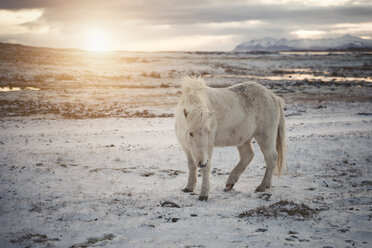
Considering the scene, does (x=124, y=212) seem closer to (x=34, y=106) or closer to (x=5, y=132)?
(x=5, y=132)

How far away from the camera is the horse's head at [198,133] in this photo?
5.61 m

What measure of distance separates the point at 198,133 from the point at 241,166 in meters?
2.17

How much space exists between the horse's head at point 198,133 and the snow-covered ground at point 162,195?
1056 mm

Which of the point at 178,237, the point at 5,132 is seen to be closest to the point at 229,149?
the point at 178,237

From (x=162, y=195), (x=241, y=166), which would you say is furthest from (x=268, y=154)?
(x=162, y=195)

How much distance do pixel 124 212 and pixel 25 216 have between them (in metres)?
1.78

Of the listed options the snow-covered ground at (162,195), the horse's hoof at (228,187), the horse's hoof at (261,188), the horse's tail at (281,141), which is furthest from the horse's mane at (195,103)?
the horse's hoof at (261,188)

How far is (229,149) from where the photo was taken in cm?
1102

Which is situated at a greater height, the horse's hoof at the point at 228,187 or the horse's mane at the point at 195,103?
the horse's mane at the point at 195,103

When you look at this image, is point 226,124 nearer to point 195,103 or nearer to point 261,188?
point 195,103

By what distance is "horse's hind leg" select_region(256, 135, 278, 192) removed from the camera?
22.9ft

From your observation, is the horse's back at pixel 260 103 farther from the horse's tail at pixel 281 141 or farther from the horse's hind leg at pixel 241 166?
the horse's hind leg at pixel 241 166

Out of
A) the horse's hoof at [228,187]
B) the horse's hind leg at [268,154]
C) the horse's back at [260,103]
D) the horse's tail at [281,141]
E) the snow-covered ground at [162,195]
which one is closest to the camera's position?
the snow-covered ground at [162,195]

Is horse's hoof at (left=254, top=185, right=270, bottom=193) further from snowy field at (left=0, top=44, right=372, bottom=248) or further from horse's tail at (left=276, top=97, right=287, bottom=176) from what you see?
horse's tail at (left=276, top=97, right=287, bottom=176)
